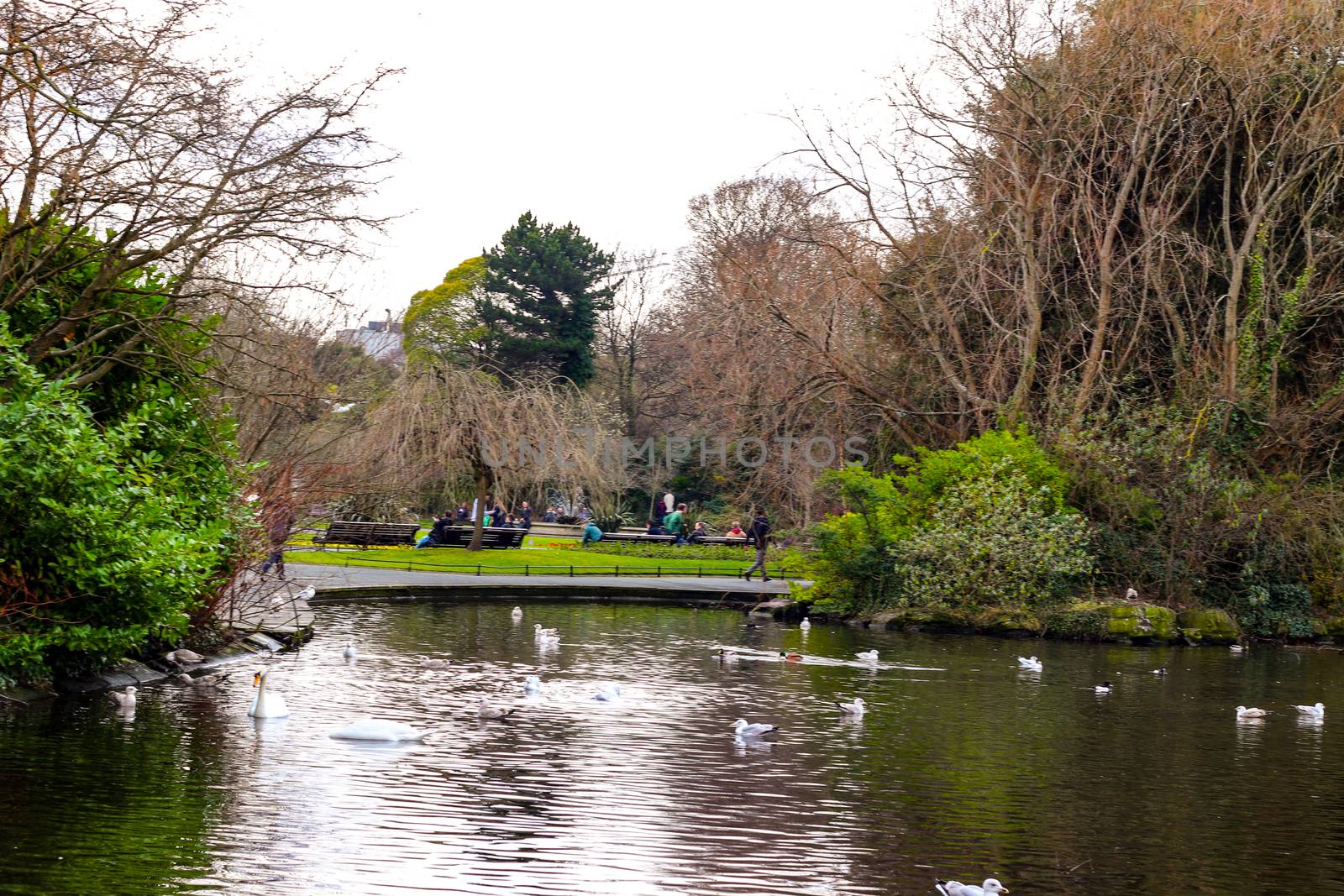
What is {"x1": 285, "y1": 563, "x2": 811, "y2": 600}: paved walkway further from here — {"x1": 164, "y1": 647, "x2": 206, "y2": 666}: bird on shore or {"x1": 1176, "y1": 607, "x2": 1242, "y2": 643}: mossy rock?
{"x1": 164, "y1": 647, "x2": 206, "y2": 666}: bird on shore

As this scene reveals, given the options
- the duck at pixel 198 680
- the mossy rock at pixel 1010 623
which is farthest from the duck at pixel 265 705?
the mossy rock at pixel 1010 623

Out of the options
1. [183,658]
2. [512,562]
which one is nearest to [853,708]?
[183,658]

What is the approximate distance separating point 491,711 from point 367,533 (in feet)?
85.7

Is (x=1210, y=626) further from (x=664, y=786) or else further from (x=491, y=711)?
(x=664, y=786)

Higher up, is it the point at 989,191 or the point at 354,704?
the point at 989,191

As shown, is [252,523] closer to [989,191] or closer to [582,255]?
[989,191]

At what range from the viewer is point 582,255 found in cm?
6469

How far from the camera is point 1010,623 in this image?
2483cm

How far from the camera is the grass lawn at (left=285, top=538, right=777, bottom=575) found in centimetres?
3256

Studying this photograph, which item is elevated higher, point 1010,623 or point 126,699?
point 1010,623

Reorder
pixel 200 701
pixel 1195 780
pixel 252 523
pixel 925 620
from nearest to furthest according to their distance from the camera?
pixel 1195 780
pixel 200 701
pixel 252 523
pixel 925 620

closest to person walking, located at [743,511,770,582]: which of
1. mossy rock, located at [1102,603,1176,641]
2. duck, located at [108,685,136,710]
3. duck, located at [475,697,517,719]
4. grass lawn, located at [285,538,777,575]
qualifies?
grass lawn, located at [285,538,777,575]

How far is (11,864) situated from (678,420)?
5520 cm

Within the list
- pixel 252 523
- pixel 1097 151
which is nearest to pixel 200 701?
pixel 252 523
